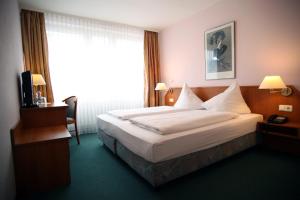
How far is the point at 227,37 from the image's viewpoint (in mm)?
3422

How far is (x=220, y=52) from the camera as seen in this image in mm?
3586

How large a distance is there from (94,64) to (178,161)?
342 centimetres

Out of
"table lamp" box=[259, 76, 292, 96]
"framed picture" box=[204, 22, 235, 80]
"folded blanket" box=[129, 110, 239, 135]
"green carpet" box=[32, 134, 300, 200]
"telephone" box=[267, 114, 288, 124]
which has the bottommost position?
"green carpet" box=[32, 134, 300, 200]

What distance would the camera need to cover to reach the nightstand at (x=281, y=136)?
238cm

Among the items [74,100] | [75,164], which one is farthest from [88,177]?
[74,100]

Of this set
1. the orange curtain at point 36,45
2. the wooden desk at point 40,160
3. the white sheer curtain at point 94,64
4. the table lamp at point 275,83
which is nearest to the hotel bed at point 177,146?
the table lamp at point 275,83

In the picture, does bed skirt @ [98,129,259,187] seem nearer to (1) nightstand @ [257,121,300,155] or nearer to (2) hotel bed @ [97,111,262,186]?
(2) hotel bed @ [97,111,262,186]

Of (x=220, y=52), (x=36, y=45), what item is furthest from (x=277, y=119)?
(x=36, y=45)

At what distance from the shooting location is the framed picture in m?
3.39

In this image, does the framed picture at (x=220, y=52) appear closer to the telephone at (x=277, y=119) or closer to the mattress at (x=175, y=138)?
the telephone at (x=277, y=119)

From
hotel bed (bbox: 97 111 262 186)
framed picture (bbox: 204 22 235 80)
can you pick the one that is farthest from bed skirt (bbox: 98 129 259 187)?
framed picture (bbox: 204 22 235 80)

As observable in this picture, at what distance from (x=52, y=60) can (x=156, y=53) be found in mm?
2925

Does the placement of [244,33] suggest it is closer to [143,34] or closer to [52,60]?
[143,34]

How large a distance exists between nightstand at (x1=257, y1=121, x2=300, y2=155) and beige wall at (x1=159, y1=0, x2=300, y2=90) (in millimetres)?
672
